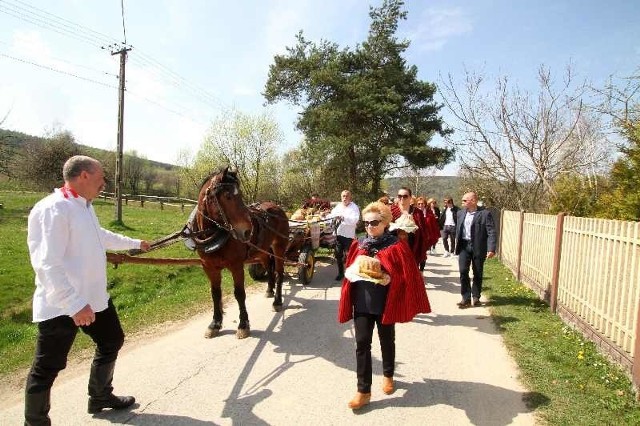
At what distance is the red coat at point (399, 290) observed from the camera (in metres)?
3.47

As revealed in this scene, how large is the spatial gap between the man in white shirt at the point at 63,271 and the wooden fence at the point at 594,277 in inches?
189

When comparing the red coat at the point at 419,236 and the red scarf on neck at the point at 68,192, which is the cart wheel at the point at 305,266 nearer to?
the red coat at the point at 419,236

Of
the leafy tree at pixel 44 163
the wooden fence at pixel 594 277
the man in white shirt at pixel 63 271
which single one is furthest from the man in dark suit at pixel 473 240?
the leafy tree at pixel 44 163

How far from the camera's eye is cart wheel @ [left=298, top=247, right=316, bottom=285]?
26.4 feet

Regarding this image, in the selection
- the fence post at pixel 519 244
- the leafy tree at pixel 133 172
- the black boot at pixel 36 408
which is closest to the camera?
the black boot at pixel 36 408

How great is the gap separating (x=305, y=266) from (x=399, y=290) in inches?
184

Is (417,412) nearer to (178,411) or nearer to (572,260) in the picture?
(178,411)

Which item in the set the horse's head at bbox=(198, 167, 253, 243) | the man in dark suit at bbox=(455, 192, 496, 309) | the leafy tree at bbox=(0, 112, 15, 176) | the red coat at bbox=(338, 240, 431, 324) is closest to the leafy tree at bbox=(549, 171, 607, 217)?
the man in dark suit at bbox=(455, 192, 496, 309)

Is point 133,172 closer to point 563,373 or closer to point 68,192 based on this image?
point 68,192

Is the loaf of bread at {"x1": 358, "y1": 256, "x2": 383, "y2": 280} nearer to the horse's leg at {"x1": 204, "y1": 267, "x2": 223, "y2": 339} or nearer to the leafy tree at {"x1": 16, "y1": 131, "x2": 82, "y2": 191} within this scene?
the horse's leg at {"x1": 204, "y1": 267, "x2": 223, "y2": 339}

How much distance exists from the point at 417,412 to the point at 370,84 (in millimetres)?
18343

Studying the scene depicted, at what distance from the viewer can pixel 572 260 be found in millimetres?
5922

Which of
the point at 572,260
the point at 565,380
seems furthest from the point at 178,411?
the point at 572,260

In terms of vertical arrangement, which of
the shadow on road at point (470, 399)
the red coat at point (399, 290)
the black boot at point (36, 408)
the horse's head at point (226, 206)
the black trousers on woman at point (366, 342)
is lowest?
the shadow on road at point (470, 399)
